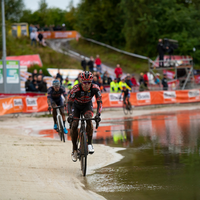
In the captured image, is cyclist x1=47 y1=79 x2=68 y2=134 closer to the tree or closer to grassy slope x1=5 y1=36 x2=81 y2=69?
grassy slope x1=5 y1=36 x2=81 y2=69

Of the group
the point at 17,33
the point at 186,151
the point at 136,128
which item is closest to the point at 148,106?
the point at 136,128

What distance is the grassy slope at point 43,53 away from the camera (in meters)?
39.2

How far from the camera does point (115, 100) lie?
2447 cm

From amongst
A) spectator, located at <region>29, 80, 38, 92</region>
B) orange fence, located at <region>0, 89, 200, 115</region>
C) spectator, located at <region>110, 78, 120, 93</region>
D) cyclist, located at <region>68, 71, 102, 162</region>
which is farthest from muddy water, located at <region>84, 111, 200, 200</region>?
spectator, located at <region>110, 78, 120, 93</region>

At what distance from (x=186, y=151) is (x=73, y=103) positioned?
10.6 feet

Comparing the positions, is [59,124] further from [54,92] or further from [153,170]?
[153,170]

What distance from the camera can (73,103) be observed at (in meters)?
7.94

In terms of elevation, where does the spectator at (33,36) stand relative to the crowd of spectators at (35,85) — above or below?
above

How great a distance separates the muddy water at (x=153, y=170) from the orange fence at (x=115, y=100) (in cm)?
902

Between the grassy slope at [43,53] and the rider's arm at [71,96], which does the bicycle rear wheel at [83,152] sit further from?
the grassy slope at [43,53]

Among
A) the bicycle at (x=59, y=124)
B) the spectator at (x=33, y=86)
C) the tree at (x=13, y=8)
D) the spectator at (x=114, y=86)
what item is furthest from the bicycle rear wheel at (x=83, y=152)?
the tree at (x=13, y=8)

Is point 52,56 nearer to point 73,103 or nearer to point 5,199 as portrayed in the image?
point 73,103

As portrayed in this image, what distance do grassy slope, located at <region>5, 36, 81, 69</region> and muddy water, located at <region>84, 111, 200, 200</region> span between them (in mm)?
27497

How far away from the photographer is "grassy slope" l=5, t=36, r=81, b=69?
39219 millimetres
